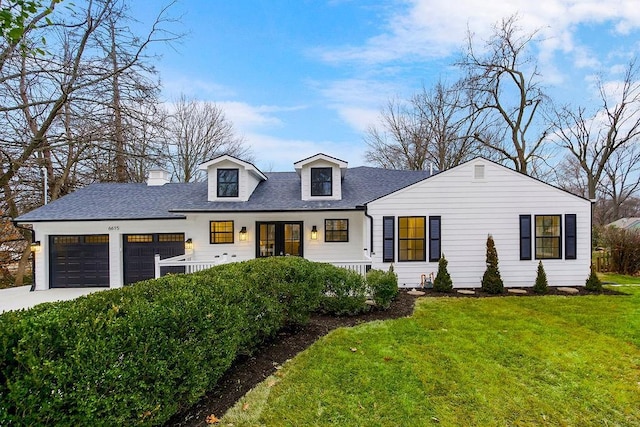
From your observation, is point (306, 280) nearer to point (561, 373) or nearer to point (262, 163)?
point (561, 373)

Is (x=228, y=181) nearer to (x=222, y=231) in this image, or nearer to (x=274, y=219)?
(x=222, y=231)

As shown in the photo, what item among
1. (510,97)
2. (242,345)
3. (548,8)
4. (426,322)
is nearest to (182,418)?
(242,345)

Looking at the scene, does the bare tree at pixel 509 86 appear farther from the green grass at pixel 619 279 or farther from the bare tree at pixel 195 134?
the bare tree at pixel 195 134

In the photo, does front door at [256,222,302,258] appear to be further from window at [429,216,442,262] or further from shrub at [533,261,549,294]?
shrub at [533,261,549,294]

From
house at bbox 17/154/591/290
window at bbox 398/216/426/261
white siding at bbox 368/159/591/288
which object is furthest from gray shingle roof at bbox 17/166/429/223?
white siding at bbox 368/159/591/288

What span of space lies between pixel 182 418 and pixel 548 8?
18.2m

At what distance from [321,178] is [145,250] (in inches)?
280

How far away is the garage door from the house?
4 centimetres

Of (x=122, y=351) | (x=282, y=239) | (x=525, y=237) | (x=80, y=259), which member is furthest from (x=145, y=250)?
(x=525, y=237)

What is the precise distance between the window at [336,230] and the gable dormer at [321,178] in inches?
37.3

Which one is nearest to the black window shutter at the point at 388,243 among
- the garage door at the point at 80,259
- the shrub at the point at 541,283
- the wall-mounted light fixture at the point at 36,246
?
the shrub at the point at 541,283

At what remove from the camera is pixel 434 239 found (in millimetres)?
9531

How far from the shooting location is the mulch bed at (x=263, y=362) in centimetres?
337

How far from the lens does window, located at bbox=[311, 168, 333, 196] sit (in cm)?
1162
